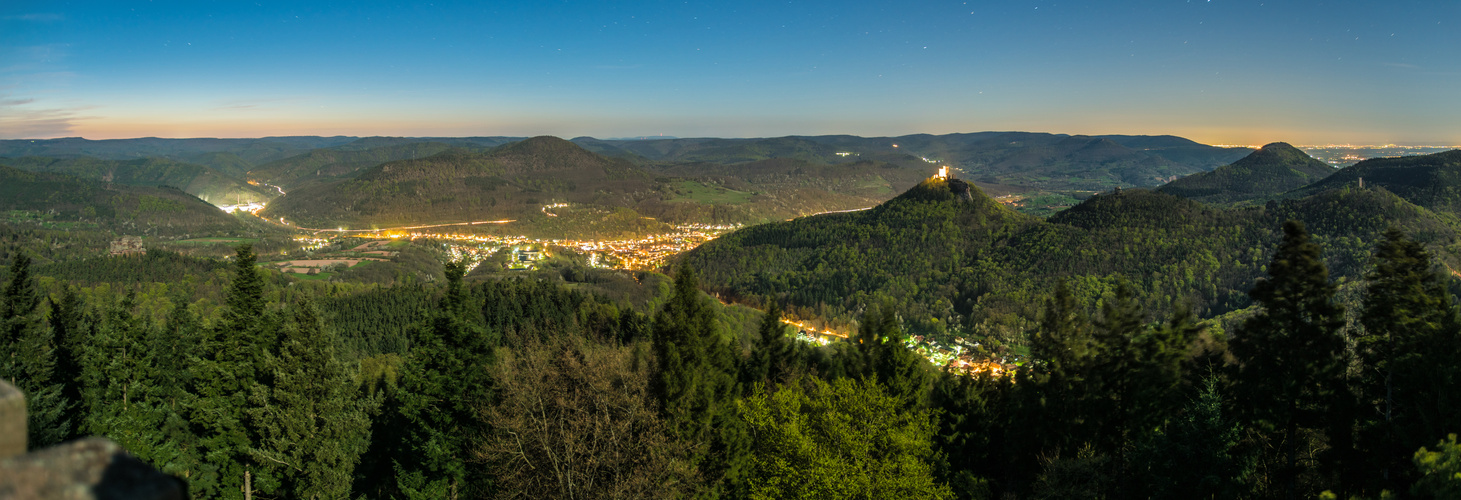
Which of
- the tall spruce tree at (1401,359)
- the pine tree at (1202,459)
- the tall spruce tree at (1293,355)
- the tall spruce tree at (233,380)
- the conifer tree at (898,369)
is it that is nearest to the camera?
the tall spruce tree at (1401,359)

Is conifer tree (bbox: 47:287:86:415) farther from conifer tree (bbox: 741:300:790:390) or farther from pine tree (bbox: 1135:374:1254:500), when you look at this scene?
pine tree (bbox: 1135:374:1254:500)

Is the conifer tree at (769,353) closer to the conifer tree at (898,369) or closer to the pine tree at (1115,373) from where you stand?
the conifer tree at (898,369)

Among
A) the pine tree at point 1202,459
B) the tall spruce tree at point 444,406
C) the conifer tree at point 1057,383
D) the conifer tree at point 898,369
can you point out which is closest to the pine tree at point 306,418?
the tall spruce tree at point 444,406

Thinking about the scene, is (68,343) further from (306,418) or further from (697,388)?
(697,388)

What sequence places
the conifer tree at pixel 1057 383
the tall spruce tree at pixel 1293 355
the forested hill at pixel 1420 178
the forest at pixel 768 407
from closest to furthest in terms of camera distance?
the forest at pixel 768 407, the tall spruce tree at pixel 1293 355, the conifer tree at pixel 1057 383, the forested hill at pixel 1420 178

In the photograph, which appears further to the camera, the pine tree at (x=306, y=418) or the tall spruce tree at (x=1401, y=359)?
the pine tree at (x=306, y=418)

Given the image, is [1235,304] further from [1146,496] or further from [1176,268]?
[1146,496]

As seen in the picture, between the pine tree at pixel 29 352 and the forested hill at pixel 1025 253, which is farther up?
the pine tree at pixel 29 352

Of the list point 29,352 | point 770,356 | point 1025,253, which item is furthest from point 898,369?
point 1025,253
